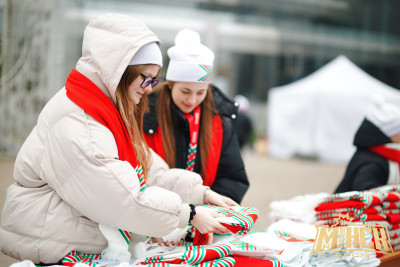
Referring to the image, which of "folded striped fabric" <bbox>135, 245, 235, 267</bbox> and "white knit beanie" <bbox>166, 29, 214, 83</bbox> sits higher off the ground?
"white knit beanie" <bbox>166, 29, 214, 83</bbox>

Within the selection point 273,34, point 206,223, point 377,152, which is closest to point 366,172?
point 377,152

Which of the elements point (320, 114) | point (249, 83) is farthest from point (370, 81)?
point (249, 83)

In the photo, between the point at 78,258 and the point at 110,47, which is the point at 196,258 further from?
the point at 110,47

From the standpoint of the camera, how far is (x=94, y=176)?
1165mm

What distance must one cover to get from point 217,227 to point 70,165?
527mm

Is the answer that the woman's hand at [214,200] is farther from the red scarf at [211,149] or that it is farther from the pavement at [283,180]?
the pavement at [283,180]

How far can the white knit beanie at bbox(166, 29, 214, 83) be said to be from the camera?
188 centimetres

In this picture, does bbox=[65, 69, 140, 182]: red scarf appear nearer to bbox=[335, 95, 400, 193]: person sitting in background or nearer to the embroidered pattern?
the embroidered pattern

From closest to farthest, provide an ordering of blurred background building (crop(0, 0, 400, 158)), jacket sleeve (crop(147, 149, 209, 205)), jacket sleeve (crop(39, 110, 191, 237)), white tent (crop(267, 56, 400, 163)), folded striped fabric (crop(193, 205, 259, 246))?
jacket sleeve (crop(39, 110, 191, 237)) < folded striped fabric (crop(193, 205, 259, 246)) < jacket sleeve (crop(147, 149, 209, 205)) < white tent (crop(267, 56, 400, 163)) < blurred background building (crop(0, 0, 400, 158))

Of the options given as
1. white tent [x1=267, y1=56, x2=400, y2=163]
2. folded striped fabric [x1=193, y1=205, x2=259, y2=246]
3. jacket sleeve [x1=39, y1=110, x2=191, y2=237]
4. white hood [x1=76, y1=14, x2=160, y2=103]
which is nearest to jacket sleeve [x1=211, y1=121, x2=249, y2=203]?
folded striped fabric [x1=193, y1=205, x2=259, y2=246]

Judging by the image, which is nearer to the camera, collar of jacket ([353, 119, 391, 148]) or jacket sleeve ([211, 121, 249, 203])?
jacket sleeve ([211, 121, 249, 203])

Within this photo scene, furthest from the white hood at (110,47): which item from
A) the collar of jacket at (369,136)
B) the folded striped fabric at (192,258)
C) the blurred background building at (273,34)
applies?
the blurred background building at (273,34)

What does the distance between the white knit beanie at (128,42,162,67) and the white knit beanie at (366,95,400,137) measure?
5.27ft

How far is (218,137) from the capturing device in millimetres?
2016
